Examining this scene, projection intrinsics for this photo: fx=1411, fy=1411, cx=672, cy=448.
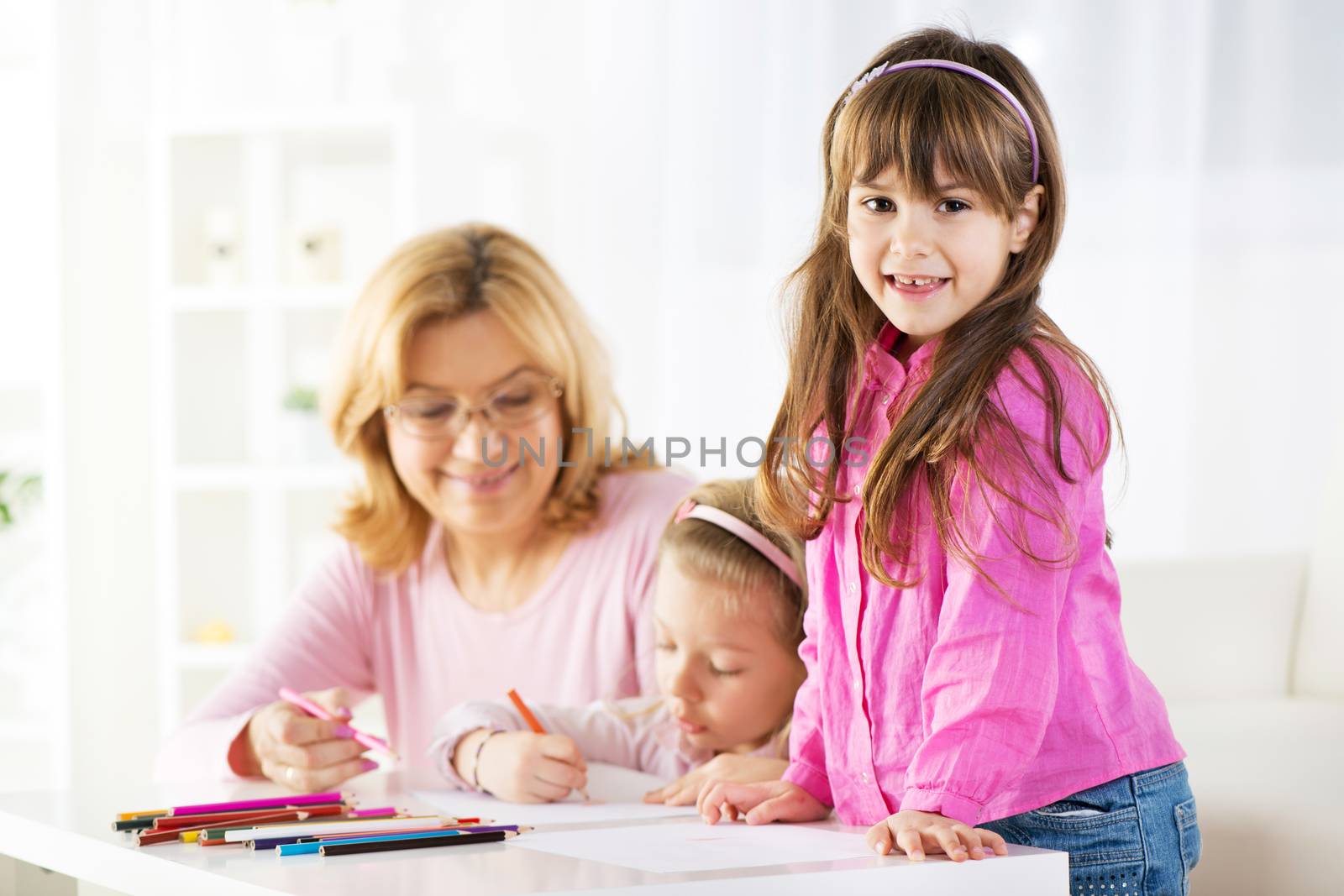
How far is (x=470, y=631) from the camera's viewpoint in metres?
1.80

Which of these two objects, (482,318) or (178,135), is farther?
(178,135)

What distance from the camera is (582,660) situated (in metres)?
1.76

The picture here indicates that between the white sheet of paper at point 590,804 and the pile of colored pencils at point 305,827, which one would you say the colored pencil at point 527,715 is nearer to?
the white sheet of paper at point 590,804

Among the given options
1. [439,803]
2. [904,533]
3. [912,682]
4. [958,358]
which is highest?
[958,358]

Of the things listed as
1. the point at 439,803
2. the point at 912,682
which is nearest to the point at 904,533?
the point at 912,682

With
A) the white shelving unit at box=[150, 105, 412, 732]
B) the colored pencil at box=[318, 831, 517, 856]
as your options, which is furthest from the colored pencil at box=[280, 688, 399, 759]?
the white shelving unit at box=[150, 105, 412, 732]

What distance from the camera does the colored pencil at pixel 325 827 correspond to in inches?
39.0

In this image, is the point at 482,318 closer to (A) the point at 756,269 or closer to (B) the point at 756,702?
(B) the point at 756,702

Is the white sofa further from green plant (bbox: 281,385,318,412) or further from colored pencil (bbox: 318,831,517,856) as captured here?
green plant (bbox: 281,385,318,412)

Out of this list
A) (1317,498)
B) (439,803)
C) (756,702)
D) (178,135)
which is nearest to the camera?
(439,803)

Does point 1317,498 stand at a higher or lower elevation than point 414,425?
lower

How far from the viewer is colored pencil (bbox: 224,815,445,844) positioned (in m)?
0.99

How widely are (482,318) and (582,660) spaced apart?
1.45ft
